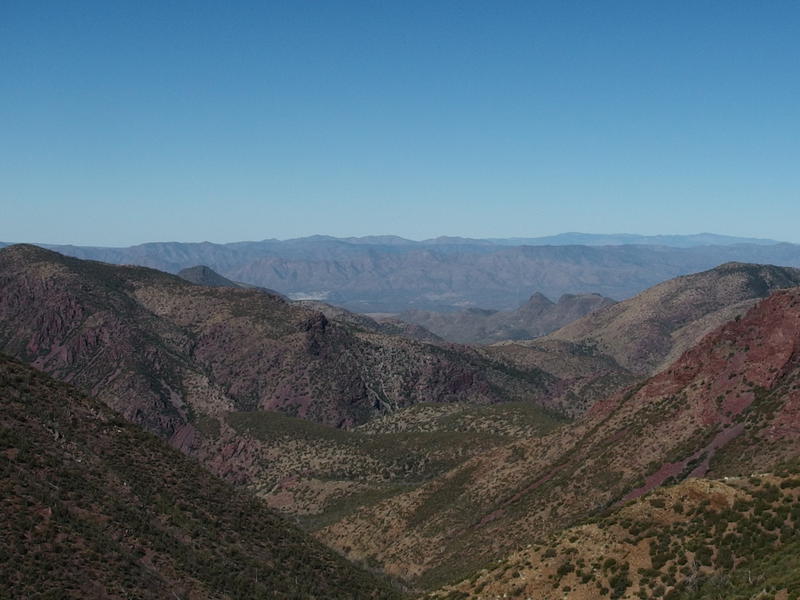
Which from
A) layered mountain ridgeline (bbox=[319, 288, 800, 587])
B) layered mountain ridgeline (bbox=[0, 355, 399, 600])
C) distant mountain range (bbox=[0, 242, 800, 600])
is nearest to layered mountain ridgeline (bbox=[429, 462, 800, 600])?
distant mountain range (bbox=[0, 242, 800, 600])

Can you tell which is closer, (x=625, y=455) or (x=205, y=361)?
(x=625, y=455)

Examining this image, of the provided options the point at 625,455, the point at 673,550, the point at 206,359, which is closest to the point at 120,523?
the point at 673,550

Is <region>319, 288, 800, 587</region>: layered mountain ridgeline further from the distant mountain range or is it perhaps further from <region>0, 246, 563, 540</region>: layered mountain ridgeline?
<region>0, 246, 563, 540</region>: layered mountain ridgeline

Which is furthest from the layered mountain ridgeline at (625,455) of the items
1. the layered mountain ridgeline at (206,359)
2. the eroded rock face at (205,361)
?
the layered mountain ridgeline at (206,359)

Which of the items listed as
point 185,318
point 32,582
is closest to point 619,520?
point 32,582

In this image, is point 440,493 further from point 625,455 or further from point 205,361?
point 205,361

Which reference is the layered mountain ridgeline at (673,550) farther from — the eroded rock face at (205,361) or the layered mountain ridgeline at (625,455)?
the eroded rock face at (205,361)
